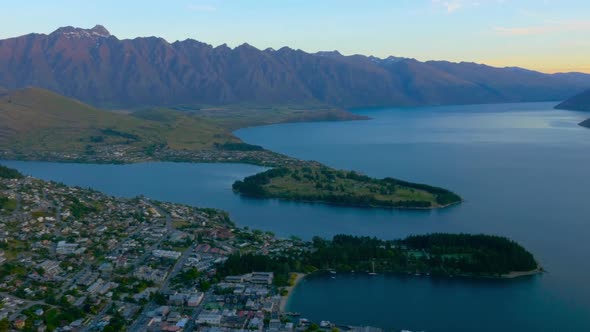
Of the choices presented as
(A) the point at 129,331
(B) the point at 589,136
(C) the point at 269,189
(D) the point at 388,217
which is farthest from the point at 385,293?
(B) the point at 589,136

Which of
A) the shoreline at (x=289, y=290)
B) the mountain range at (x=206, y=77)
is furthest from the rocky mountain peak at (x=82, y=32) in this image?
the shoreline at (x=289, y=290)

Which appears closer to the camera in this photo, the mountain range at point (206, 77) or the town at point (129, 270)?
the town at point (129, 270)

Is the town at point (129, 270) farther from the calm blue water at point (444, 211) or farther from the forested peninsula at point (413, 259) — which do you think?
the calm blue water at point (444, 211)

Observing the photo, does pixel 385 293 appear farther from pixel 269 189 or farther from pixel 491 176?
pixel 491 176

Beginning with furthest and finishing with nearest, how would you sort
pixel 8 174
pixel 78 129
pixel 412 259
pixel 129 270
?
1. pixel 78 129
2. pixel 8 174
3. pixel 412 259
4. pixel 129 270

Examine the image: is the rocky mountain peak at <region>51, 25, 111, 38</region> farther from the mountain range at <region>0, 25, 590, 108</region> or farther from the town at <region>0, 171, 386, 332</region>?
the town at <region>0, 171, 386, 332</region>

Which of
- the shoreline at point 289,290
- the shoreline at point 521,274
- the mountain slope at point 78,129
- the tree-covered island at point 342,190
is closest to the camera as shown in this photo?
the shoreline at point 289,290

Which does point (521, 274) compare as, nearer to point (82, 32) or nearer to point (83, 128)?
point (83, 128)

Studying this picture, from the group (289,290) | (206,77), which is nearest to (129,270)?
(289,290)
